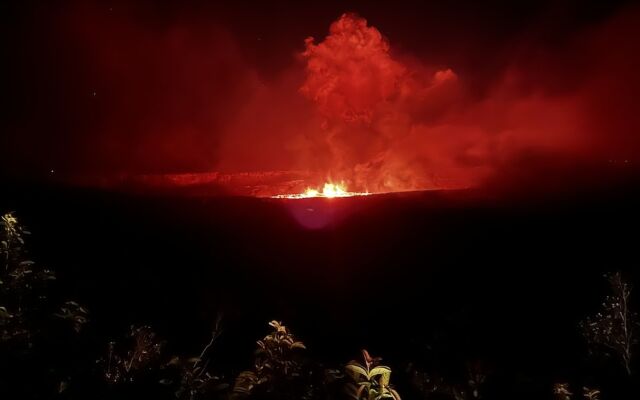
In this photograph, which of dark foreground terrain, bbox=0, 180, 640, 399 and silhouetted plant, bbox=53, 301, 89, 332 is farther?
dark foreground terrain, bbox=0, 180, 640, 399

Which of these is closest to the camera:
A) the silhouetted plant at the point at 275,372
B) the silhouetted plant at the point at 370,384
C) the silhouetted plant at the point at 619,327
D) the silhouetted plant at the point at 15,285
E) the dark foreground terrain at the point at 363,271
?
the silhouetted plant at the point at 370,384

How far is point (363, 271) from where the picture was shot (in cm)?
1368

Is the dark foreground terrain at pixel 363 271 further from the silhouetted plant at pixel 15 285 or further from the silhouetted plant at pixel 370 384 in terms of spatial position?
the silhouetted plant at pixel 370 384

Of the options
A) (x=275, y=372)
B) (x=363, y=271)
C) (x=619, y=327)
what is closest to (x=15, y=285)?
(x=275, y=372)

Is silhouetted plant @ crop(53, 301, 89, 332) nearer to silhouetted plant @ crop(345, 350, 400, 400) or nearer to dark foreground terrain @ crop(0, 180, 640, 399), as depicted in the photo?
dark foreground terrain @ crop(0, 180, 640, 399)

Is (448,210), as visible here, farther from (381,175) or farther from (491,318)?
(381,175)

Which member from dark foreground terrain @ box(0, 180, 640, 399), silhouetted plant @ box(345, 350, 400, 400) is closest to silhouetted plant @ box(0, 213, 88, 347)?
dark foreground terrain @ box(0, 180, 640, 399)

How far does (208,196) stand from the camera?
691 inches

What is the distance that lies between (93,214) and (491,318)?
12588mm

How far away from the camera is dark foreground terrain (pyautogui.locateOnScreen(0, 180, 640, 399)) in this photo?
9758 millimetres

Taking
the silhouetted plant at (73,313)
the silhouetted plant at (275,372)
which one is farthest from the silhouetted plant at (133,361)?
the silhouetted plant at (275,372)

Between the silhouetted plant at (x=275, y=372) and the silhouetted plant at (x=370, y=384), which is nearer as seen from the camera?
the silhouetted plant at (x=370, y=384)

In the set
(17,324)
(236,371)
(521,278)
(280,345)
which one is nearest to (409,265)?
(521,278)

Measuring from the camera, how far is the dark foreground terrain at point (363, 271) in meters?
9.76
